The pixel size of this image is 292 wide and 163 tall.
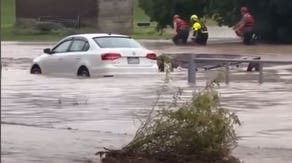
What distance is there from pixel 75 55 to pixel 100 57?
45.0 inches

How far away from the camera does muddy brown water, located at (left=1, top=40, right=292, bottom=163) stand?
12.8m

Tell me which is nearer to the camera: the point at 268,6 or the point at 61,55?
the point at 61,55

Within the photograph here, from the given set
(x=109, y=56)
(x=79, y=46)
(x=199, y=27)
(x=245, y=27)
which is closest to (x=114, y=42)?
(x=109, y=56)

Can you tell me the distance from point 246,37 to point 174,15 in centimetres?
714

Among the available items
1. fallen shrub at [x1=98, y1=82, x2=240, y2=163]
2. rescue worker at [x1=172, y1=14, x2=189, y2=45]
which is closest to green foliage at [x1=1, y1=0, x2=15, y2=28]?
rescue worker at [x1=172, y1=14, x2=189, y2=45]

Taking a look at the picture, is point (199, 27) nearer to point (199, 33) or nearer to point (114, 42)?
point (199, 33)

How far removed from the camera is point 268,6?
49719mm

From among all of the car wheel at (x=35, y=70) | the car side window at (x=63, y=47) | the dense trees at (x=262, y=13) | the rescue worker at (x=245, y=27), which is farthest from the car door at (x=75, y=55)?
the dense trees at (x=262, y=13)

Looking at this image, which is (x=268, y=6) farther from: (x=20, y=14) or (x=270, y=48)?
(x=20, y=14)

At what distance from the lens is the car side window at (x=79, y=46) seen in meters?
28.3

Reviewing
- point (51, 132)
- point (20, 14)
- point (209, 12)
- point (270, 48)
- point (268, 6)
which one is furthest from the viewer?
point (20, 14)

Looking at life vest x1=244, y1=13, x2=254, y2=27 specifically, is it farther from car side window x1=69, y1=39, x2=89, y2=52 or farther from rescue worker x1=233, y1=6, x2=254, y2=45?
car side window x1=69, y1=39, x2=89, y2=52

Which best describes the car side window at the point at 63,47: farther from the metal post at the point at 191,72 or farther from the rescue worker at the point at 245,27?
the rescue worker at the point at 245,27

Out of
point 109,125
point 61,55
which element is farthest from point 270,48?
point 109,125
